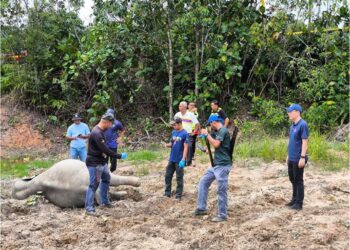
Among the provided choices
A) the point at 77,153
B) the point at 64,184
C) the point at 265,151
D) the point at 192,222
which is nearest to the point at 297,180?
the point at 192,222

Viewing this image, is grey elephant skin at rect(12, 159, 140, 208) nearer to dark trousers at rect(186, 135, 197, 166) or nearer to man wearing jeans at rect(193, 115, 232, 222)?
dark trousers at rect(186, 135, 197, 166)

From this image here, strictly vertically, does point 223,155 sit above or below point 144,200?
above

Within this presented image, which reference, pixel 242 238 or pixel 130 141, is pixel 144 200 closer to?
pixel 242 238

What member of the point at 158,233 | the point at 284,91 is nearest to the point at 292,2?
the point at 284,91

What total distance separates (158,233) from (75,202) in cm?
227

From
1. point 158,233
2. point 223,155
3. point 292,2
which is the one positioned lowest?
point 158,233

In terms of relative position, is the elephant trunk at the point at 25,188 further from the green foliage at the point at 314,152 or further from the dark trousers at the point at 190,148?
the green foliage at the point at 314,152

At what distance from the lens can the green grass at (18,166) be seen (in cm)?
1192

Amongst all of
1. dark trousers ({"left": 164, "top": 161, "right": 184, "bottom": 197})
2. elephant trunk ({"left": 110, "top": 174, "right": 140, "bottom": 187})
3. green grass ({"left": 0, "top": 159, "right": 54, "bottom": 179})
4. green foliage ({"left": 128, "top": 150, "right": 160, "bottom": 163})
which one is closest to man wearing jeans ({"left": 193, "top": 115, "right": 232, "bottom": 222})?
dark trousers ({"left": 164, "top": 161, "right": 184, "bottom": 197})

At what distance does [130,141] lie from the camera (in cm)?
1608

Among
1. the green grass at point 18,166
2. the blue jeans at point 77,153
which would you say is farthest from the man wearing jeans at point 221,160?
the green grass at point 18,166

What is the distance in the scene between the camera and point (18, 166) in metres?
13.0

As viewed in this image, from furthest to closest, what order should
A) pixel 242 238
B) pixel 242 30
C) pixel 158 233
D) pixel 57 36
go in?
pixel 57 36, pixel 242 30, pixel 158 233, pixel 242 238

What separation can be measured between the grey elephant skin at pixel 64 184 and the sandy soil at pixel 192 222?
0.19 metres
